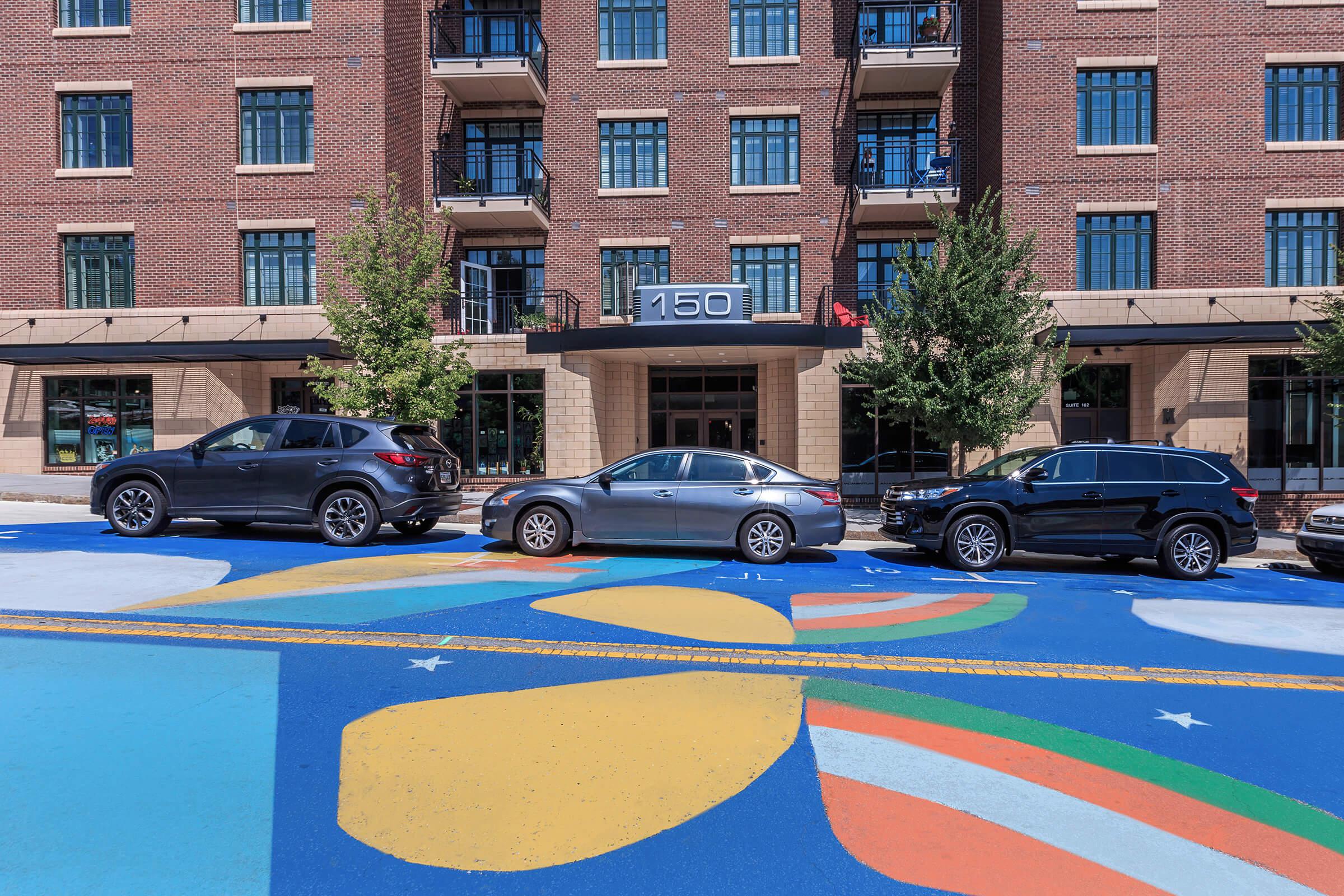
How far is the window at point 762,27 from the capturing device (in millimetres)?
19094

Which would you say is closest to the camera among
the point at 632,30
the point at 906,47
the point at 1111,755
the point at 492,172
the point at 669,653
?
the point at 1111,755

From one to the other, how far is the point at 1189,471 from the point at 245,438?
1296cm

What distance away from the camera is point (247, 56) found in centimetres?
1850

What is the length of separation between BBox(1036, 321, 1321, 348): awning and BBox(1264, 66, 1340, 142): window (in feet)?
15.1

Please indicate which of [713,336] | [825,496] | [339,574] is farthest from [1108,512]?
[339,574]

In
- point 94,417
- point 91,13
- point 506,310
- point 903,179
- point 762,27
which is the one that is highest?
point 91,13

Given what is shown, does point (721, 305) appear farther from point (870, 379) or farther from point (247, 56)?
point (247, 56)

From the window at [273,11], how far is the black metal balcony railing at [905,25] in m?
14.1

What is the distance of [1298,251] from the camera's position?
1686 cm

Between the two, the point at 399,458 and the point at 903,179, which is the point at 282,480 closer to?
the point at 399,458

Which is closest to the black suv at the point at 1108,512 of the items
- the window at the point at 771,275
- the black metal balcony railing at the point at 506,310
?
the window at the point at 771,275

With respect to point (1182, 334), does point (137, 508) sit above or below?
below

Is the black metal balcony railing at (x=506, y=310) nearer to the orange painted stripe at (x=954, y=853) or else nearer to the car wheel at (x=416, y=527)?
the car wheel at (x=416, y=527)

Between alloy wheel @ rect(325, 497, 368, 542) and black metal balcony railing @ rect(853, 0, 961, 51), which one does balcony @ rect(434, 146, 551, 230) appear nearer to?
black metal balcony railing @ rect(853, 0, 961, 51)
